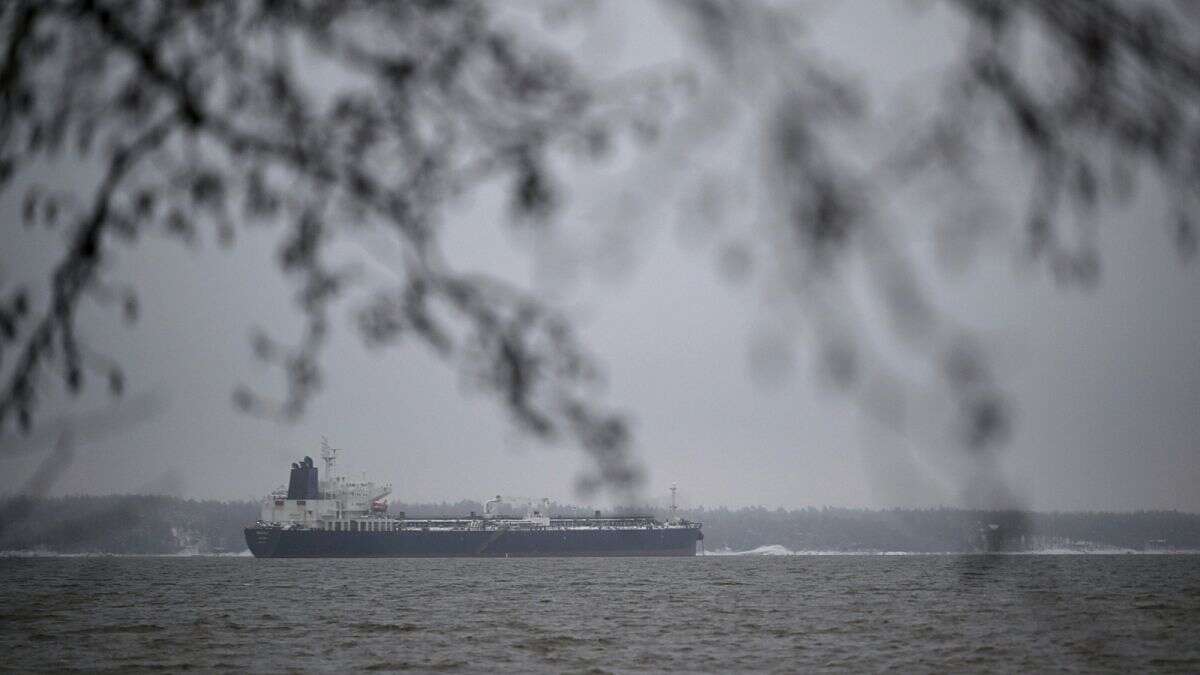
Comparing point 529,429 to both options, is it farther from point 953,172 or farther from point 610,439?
point 953,172

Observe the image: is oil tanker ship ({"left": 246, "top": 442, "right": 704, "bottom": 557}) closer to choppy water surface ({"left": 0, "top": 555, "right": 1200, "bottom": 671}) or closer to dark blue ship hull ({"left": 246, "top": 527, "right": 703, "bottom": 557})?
dark blue ship hull ({"left": 246, "top": 527, "right": 703, "bottom": 557})

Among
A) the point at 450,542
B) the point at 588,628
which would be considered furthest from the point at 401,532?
the point at 588,628

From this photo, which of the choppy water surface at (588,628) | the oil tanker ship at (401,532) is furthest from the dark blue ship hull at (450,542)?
the choppy water surface at (588,628)

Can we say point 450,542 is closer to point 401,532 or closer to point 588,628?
point 401,532

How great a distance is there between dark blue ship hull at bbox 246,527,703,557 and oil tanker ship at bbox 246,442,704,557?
6cm

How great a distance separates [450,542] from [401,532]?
349cm

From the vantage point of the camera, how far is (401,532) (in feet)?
208

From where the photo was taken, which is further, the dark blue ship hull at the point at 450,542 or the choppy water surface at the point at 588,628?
the dark blue ship hull at the point at 450,542

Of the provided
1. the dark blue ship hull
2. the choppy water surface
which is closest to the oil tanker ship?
the dark blue ship hull

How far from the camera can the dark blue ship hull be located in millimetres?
63875

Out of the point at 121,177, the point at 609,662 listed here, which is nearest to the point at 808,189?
the point at 121,177

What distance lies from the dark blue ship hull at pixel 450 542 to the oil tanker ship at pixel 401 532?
0.21 feet

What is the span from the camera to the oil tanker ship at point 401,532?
64.1m

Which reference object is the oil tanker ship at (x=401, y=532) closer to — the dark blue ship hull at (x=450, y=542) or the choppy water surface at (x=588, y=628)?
the dark blue ship hull at (x=450, y=542)
